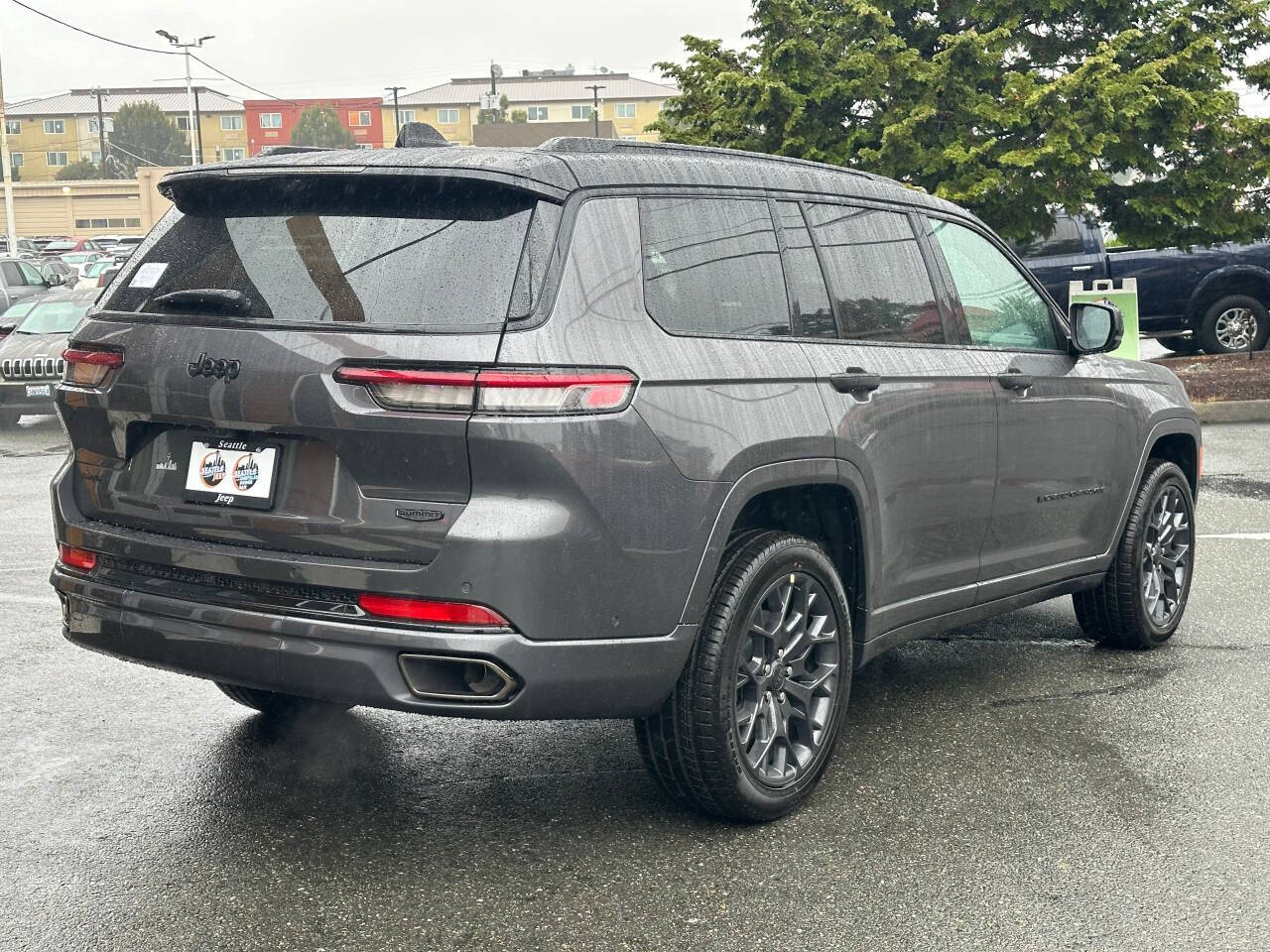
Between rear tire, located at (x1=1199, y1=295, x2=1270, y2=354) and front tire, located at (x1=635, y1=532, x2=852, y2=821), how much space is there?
1432 centimetres

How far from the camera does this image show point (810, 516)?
4398mm

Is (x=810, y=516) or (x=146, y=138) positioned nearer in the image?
(x=810, y=516)

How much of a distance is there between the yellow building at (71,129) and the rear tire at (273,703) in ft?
484

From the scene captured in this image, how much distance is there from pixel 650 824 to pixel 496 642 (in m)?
0.92

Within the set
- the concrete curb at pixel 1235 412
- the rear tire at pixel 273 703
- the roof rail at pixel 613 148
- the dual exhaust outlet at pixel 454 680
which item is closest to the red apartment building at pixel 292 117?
the concrete curb at pixel 1235 412

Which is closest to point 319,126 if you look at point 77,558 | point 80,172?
point 80,172

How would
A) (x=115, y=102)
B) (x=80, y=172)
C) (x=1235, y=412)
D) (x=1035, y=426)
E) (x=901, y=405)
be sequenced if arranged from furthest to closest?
(x=115, y=102), (x=80, y=172), (x=1235, y=412), (x=1035, y=426), (x=901, y=405)

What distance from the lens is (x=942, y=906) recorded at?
11.5ft

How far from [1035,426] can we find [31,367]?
40.0 feet

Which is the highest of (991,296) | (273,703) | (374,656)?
(991,296)

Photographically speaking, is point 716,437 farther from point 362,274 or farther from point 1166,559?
point 1166,559

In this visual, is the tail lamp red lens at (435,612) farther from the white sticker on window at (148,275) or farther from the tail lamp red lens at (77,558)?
the white sticker on window at (148,275)

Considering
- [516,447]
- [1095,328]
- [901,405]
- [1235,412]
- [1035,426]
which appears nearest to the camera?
[516,447]

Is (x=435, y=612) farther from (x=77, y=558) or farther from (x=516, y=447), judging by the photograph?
(x=77, y=558)
